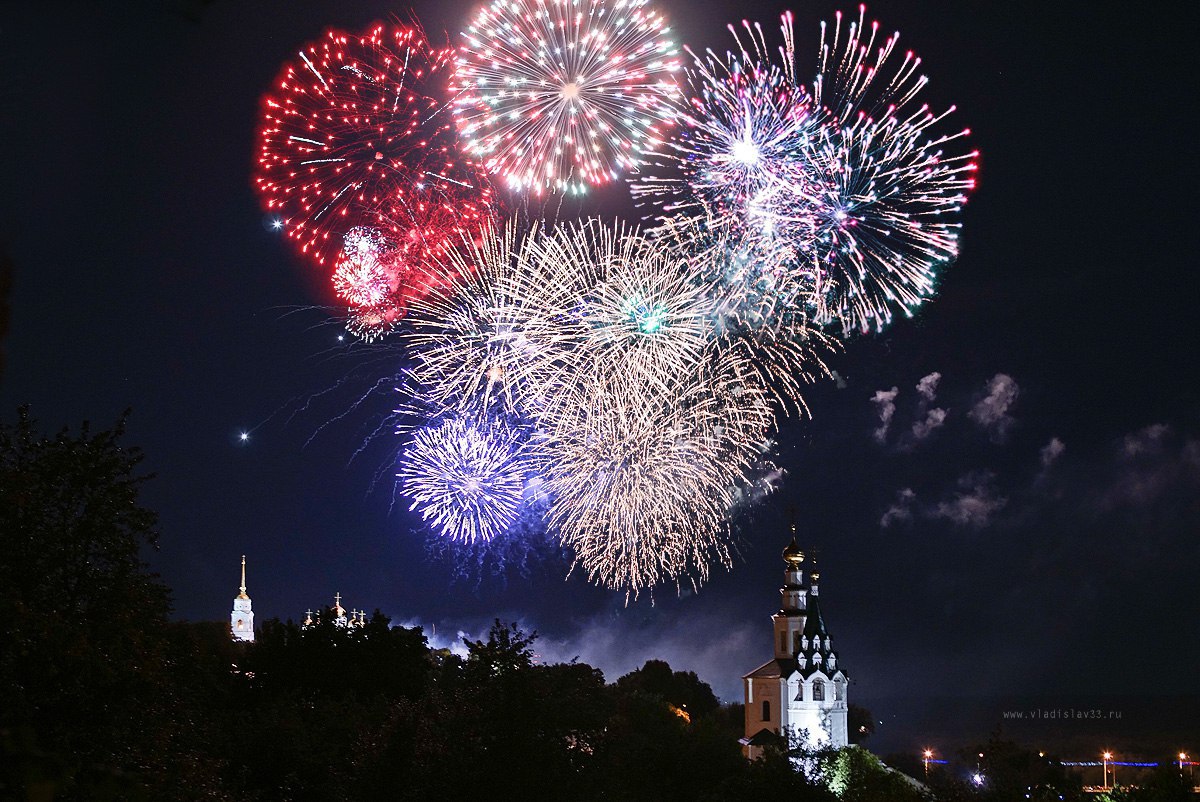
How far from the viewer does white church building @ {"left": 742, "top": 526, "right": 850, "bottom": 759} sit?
265ft

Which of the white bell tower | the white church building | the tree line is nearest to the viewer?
the tree line

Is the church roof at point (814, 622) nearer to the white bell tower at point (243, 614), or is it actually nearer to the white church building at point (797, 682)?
the white church building at point (797, 682)

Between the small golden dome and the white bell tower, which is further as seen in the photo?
the white bell tower

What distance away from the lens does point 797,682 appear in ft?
266

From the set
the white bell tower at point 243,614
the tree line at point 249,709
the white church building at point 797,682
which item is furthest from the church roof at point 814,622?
the white bell tower at point 243,614

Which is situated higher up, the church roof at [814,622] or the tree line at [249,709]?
the church roof at [814,622]

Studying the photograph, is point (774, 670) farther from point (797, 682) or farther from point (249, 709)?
point (249, 709)

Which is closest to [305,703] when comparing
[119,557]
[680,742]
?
[680,742]

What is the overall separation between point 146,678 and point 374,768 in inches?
379

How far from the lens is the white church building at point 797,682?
3184 inches

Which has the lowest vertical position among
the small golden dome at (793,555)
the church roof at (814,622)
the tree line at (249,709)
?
the tree line at (249,709)

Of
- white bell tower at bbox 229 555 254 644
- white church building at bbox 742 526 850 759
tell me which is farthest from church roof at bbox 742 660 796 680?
white bell tower at bbox 229 555 254 644

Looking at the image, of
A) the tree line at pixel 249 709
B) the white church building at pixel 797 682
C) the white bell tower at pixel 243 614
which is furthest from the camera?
the white bell tower at pixel 243 614

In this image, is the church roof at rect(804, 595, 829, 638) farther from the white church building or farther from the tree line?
the tree line
